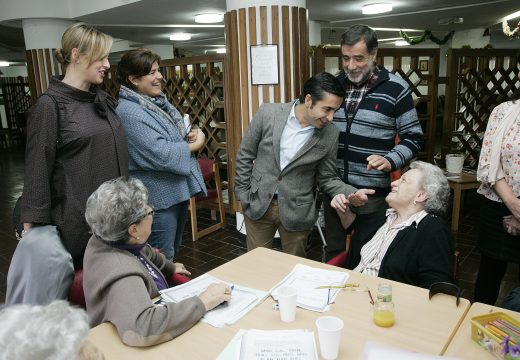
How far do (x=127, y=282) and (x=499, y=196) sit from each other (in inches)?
72.7

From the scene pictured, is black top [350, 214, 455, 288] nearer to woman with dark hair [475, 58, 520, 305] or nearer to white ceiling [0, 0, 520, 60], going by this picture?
woman with dark hair [475, 58, 520, 305]

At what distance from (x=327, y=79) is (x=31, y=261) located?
158 cm

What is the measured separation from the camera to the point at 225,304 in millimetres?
1537

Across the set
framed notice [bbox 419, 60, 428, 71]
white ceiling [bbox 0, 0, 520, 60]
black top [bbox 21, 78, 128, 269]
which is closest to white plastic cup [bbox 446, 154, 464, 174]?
white ceiling [bbox 0, 0, 520, 60]

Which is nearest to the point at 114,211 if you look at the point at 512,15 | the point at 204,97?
the point at 204,97

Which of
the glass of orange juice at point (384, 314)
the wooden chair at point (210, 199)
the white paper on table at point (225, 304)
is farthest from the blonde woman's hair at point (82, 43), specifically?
the wooden chair at point (210, 199)

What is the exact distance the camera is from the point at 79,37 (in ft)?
6.16

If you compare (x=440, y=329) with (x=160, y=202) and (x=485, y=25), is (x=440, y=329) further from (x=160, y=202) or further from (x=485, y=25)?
(x=485, y=25)

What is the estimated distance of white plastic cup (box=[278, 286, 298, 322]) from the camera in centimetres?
140

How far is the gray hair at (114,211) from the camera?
4.88 ft

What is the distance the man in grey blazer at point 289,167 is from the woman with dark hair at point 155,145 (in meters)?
0.34

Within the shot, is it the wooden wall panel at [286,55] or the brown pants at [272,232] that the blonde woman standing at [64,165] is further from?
the wooden wall panel at [286,55]

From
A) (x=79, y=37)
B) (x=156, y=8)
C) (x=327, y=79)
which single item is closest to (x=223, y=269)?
(x=327, y=79)

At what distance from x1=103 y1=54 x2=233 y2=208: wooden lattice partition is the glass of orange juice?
3.41 metres
